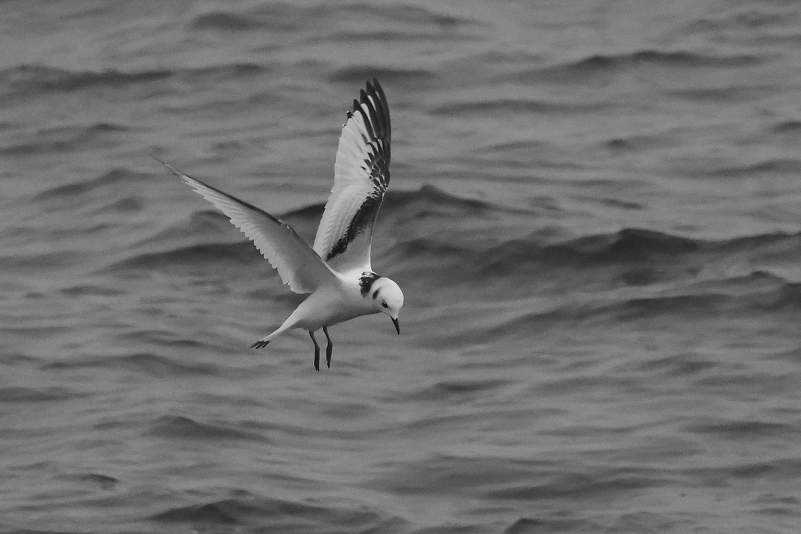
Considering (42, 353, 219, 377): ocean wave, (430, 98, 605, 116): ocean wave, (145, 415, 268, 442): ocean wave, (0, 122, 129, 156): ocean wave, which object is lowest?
(145, 415, 268, 442): ocean wave

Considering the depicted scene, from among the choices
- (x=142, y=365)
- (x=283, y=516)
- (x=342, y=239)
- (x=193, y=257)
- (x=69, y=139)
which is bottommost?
(x=283, y=516)

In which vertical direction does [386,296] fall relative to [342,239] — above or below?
below

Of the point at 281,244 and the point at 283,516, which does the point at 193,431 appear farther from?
the point at 281,244

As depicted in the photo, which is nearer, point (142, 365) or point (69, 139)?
point (142, 365)

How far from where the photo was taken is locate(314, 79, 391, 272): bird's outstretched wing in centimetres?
1070

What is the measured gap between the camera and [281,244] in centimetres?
1002

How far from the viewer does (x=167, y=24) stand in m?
23.3

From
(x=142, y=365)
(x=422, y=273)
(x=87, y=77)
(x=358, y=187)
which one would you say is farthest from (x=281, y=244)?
(x=87, y=77)

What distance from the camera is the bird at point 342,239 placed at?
388 inches

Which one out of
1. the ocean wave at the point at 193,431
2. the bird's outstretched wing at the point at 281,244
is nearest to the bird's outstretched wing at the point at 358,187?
the bird's outstretched wing at the point at 281,244

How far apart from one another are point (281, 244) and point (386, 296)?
0.70 metres

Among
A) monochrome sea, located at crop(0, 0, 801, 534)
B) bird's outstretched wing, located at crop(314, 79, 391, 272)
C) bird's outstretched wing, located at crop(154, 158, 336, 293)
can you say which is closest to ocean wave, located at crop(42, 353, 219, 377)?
monochrome sea, located at crop(0, 0, 801, 534)

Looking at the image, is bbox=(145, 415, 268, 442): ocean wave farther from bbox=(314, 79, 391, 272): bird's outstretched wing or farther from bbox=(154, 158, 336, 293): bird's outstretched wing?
bbox=(154, 158, 336, 293): bird's outstretched wing

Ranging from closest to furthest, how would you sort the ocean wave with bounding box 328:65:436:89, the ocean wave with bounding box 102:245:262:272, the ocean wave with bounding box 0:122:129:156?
the ocean wave with bounding box 102:245:262:272
the ocean wave with bounding box 0:122:129:156
the ocean wave with bounding box 328:65:436:89
